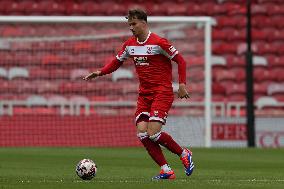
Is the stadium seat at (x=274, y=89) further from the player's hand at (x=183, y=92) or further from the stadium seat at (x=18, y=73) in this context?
the player's hand at (x=183, y=92)

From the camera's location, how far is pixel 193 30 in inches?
850

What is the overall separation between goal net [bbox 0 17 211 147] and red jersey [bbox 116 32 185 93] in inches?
388

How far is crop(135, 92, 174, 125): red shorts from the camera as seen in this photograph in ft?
35.0

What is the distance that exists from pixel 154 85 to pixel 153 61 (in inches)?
10.6

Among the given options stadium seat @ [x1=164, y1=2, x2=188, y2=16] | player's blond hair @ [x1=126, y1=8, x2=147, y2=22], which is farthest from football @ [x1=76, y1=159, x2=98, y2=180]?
stadium seat @ [x1=164, y1=2, x2=188, y2=16]

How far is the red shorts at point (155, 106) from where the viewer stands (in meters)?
10.7

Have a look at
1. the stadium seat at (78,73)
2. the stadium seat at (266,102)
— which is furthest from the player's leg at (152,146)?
the stadium seat at (266,102)

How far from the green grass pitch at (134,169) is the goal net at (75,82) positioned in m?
2.17

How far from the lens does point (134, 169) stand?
1307 cm

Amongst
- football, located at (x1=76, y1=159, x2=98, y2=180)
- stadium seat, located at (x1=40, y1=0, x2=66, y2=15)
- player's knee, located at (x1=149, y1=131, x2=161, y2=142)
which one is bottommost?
football, located at (x1=76, y1=159, x2=98, y2=180)

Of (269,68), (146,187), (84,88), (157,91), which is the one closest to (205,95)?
(84,88)

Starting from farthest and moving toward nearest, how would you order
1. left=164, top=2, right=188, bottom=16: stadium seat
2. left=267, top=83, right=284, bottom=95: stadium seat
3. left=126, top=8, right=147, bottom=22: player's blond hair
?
left=164, top=2, right=188, bottom=16: stadium seat < left=267, top=83, right=284, bottom=95: stadium seat < left=126, top=8, right=147, bottom=22: player's blond hair

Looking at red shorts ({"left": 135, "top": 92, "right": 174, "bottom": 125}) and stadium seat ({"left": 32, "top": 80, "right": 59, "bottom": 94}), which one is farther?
stadium seat ({"left": 32, "top": 80, "right": 59, "bottom": 94})

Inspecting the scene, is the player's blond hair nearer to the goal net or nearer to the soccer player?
the soccer player
